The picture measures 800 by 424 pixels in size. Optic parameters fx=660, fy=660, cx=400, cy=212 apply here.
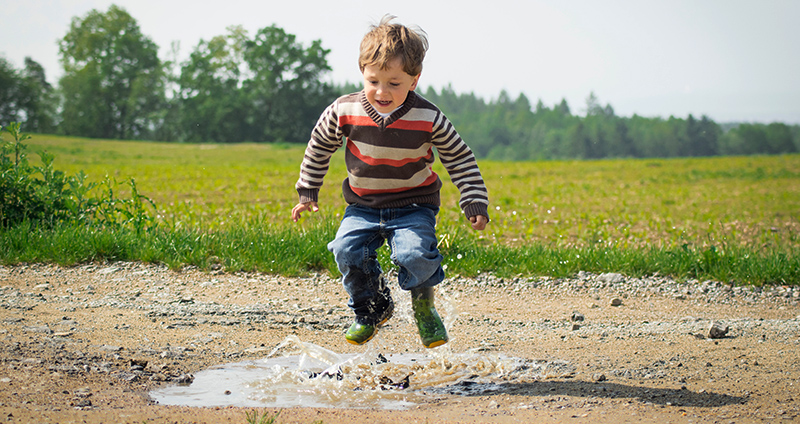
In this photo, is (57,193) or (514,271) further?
(57,193)

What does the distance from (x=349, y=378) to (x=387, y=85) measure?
1499 millimetres

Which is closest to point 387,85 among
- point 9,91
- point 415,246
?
point 415,246

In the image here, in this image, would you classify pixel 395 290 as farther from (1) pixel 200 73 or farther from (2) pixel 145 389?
(1) pixel 200 73

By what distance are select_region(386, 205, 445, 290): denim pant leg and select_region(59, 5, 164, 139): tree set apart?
48.4 metres

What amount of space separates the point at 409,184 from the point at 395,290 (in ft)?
5.92

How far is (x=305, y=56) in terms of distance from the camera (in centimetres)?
5181

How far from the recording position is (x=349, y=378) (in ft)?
11.1

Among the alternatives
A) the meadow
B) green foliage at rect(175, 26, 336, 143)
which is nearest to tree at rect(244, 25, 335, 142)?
green foliage at rect(175, 26, 336, 143)

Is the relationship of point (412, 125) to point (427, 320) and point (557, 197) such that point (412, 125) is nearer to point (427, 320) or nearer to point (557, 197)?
point (427, 320)

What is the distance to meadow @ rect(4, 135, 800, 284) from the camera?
5.71 meters

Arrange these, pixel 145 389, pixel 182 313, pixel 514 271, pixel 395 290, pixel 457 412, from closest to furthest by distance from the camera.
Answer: pixel 457 412
pixel 145 389
pixel 182 313
pixel 395 290
pixel 514 271

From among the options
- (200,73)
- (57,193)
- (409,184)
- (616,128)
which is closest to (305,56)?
(200,73)

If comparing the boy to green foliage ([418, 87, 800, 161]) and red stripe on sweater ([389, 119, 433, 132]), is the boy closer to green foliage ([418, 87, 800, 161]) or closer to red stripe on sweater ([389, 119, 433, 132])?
red stripe on sweater ([389, 119, 433, 132])

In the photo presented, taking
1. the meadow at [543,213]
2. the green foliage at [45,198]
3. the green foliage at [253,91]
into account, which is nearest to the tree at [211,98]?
the green foliage at [253,91]
